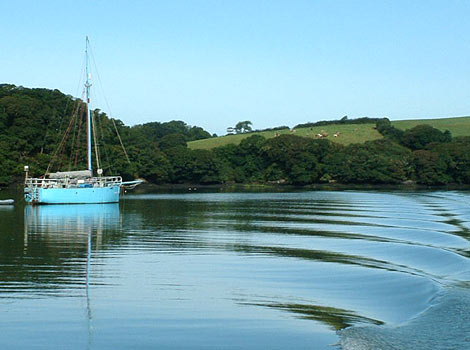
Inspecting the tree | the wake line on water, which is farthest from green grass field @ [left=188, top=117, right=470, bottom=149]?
the wake line on water

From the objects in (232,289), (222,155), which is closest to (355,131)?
(222,155)

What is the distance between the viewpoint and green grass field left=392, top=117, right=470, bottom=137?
156 meters

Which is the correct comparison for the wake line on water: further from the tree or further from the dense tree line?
the tree

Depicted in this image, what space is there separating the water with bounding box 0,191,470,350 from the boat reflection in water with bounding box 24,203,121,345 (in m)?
0.09

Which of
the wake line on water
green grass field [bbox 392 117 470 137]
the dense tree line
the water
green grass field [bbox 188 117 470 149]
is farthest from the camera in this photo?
green grass field [bbox 392 117 470 137]

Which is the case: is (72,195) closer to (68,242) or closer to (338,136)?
(68,242)

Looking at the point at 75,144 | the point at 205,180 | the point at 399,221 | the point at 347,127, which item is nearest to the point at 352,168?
the point at 205,180

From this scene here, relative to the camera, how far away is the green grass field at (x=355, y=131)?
504ft

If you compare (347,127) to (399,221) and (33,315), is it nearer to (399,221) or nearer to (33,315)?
(399,221)

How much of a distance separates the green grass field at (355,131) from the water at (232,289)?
401ft

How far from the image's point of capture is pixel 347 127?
166625 millimetres

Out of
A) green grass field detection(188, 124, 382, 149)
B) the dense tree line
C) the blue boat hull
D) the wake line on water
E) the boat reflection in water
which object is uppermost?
green grass field detection(188, 124, 382, 149)

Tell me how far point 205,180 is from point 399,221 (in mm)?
87962

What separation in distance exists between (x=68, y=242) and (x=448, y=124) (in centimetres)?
15716
